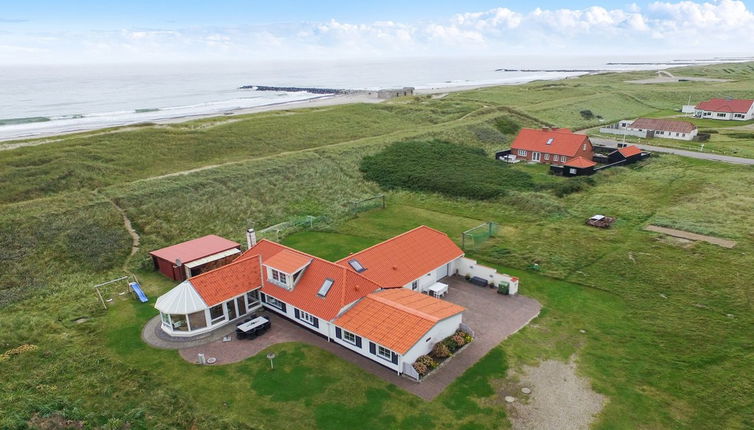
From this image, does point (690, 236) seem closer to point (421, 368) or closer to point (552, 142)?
point (552, 142)

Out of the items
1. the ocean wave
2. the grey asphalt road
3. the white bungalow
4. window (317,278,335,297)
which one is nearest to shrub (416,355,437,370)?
window (317,278,335,297)

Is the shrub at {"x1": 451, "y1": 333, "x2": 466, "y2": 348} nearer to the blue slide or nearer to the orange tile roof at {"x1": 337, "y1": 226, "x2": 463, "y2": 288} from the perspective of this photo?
the orange tile roof at {"x1": 337, "y1": 226, "x2": 463, "y2": 288}

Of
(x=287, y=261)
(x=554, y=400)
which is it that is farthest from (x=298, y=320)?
(x=554, y=400)

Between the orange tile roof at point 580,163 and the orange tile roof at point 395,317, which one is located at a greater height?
the orange tile roof at point 580,163

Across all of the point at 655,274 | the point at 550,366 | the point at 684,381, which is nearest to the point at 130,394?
the point at 550,366

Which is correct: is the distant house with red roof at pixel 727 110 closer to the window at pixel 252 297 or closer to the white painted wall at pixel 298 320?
the white painted wall at pixel 298 320

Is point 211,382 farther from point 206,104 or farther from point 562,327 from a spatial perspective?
point 206,104

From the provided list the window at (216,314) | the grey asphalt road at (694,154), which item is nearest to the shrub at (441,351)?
the window at (216,314)
